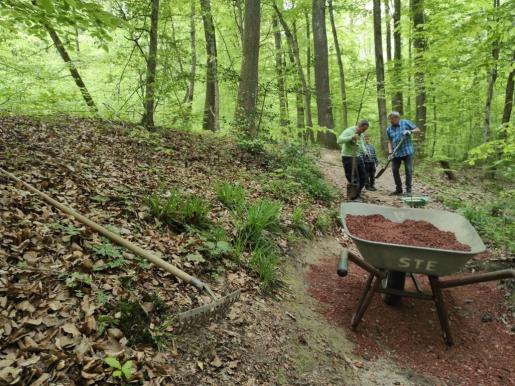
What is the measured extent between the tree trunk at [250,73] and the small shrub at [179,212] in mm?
4515

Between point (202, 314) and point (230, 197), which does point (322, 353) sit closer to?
point (202, 314)

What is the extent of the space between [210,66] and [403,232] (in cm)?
708

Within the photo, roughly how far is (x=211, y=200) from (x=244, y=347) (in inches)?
109

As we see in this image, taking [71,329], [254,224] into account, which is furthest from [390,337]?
[71,329]

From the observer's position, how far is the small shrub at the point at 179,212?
443 centimetres

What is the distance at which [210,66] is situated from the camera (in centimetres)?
939

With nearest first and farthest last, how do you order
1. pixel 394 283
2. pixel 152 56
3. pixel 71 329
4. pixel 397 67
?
pixel 71 329 → pixel 394 283 → pixel 152 56 → pixel 397 67

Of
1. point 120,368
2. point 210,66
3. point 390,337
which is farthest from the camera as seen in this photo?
point 210,66

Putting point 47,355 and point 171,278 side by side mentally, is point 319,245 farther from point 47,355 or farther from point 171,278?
point 47,355

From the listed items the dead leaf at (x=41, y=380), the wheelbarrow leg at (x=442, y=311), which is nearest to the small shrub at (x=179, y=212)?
the dead leaf at (x=41, y=380)

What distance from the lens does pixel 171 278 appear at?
3.53 metres

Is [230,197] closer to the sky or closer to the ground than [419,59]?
closer to the ground

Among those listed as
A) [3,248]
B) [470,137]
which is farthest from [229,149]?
[470,137]

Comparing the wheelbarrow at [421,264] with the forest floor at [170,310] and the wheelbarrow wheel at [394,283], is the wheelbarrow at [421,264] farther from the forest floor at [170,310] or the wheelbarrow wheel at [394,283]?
the forest floor at [170,310]
